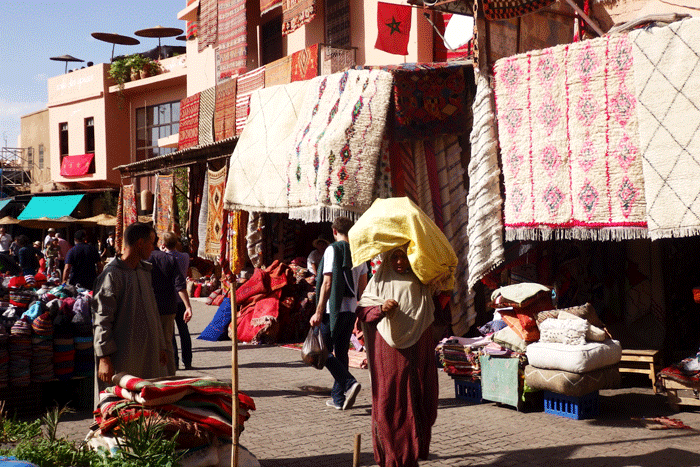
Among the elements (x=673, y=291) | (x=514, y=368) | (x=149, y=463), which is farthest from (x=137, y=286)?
(x=673, y=291)

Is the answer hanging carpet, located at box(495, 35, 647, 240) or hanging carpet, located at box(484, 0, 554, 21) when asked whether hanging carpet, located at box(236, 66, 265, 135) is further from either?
hanging carpet, located at box(495, 35, 647, 240)

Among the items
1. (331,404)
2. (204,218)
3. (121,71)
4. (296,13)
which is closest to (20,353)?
(331,404)

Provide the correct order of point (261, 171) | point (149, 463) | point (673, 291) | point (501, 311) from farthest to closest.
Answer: point (261, 171), point (673, 291), point (501, 311), point (149, 463)

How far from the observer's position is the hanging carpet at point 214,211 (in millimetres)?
11703

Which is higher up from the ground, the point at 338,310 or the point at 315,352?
the point at 338,310

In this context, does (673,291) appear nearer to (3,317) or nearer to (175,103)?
(3,317)

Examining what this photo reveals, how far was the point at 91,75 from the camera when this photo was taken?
2755cm

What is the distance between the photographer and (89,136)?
28109mm

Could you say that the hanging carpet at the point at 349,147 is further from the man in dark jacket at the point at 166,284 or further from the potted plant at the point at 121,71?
the potted plant at the point at 121,71

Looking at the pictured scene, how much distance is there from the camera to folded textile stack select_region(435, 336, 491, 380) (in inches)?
249

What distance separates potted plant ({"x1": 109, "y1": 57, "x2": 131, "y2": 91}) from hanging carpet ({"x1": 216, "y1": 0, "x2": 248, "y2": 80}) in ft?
33.1

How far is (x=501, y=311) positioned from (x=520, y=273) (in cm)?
123

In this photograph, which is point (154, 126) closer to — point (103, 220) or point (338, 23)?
point (103, 220)

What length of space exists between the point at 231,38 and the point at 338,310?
489 inches
